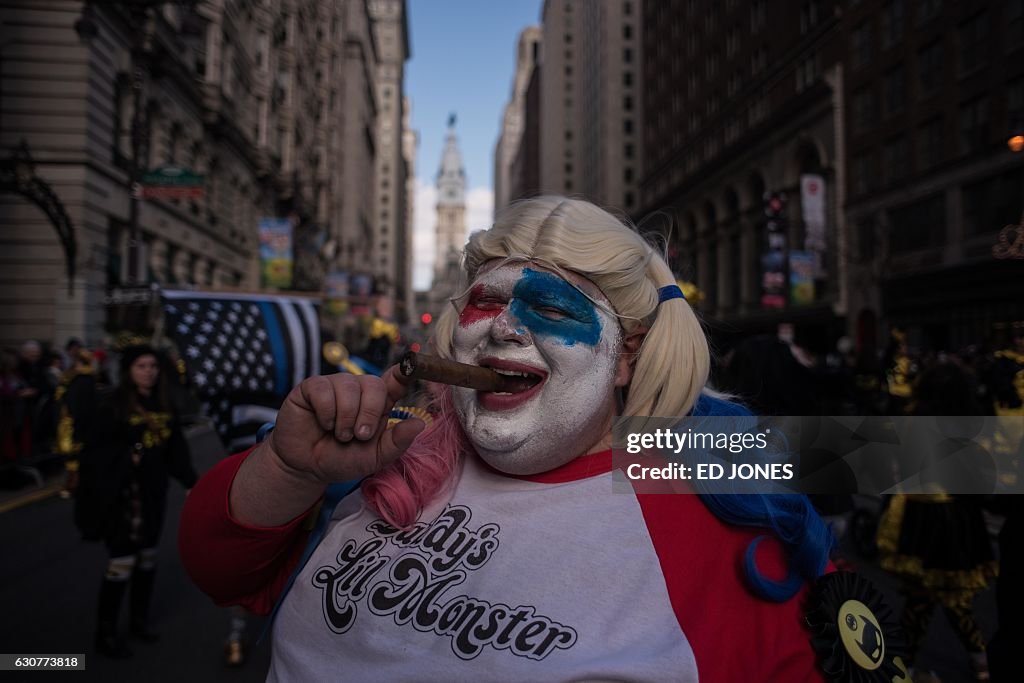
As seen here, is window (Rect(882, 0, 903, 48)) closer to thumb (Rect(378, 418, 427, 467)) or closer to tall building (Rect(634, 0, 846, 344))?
tall building (Rect(634, 0, 846, 344))

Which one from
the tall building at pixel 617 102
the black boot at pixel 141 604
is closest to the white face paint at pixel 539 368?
the black boot at pixel 141 604

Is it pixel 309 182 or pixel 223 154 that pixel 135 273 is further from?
pixel 309 182

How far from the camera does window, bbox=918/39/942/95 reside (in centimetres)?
2023

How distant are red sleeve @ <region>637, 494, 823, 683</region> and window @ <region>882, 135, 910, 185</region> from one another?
2700 cm

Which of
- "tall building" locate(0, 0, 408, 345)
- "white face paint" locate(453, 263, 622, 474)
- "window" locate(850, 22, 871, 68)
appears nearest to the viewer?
"white face paint" locate(453, 263, 622, 474)

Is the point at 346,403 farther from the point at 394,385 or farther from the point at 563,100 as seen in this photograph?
the point at 563,100

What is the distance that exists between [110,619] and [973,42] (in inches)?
772

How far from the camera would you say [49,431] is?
1062 cm

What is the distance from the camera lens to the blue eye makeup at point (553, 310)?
1582 mm

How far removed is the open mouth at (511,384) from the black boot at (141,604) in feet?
15.0

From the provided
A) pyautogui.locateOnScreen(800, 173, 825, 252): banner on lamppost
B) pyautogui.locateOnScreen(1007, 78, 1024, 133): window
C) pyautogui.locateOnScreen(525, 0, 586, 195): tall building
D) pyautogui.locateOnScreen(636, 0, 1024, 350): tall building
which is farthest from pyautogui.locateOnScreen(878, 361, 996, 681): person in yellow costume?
pyautogui.locateOnScreen(525, 0, 586, 195): tall building

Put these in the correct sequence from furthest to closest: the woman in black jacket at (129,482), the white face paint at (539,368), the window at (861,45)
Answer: the window at (861,45), the woman in black jacket at (129,482), the white face paint at (539,368)

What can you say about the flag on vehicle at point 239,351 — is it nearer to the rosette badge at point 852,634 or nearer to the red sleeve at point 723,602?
the red sleeve at point 723,602

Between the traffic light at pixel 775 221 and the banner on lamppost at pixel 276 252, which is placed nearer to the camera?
Result: the banner on lamppost at pixel 276 252
